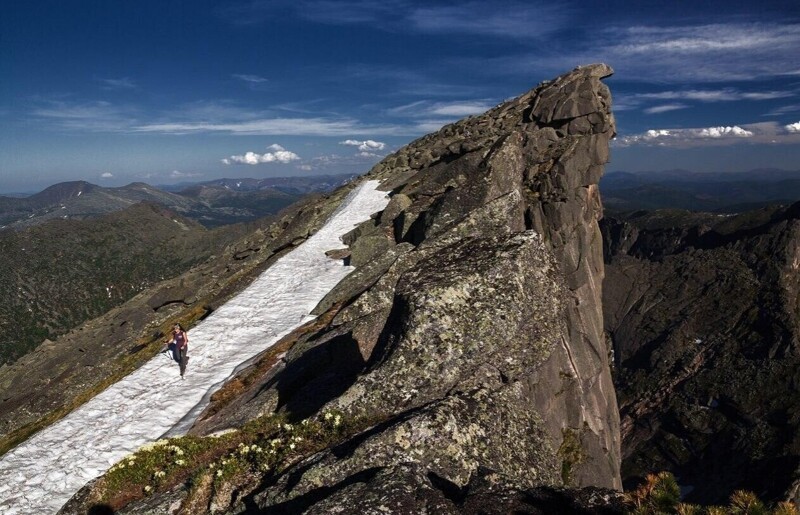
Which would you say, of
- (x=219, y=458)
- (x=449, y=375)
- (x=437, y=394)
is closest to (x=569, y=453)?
(x=449, y=375)

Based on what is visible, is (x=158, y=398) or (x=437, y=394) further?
(x=158, y=398)

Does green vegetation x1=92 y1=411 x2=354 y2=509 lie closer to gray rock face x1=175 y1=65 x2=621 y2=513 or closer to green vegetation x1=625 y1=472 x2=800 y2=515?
gray rock face x1=175 y1=65 x2=621 y2=513

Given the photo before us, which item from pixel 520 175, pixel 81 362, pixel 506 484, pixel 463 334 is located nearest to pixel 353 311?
pixel 463 334

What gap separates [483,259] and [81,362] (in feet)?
197

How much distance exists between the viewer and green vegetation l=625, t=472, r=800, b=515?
23.0ft

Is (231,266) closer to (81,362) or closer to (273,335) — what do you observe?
(81,362)

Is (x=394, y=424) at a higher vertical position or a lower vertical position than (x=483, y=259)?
lower

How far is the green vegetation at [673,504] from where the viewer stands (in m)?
7.02

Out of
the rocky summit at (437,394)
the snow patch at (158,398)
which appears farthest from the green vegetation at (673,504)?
the snow patch at (158,398)

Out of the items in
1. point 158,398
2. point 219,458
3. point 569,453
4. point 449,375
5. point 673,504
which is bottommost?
point 569,453

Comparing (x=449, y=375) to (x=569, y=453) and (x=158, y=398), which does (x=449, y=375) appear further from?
(x=158, y=398)

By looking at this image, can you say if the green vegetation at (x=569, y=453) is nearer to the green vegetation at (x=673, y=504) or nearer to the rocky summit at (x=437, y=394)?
the rocky summit at (x=437, y=394)

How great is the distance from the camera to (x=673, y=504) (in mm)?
7426

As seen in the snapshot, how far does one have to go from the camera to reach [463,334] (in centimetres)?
1595
